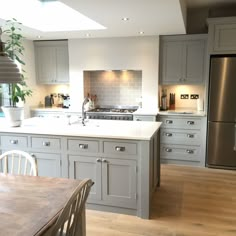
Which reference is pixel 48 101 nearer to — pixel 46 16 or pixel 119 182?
pixel 46 16

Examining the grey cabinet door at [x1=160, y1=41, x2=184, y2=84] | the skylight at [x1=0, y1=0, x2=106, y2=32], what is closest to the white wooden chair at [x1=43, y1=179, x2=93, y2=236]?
the skylight at [x1=0, y1=0, x2=106, y2=32]

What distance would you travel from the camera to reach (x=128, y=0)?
8.66 ft

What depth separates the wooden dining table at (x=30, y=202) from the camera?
1290 millimetres

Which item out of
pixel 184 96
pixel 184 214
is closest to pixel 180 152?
pixel 184 96

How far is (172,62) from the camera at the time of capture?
471 cm

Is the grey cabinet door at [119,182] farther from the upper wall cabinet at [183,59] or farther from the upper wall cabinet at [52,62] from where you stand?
the upper wall cabinet at [52,62]

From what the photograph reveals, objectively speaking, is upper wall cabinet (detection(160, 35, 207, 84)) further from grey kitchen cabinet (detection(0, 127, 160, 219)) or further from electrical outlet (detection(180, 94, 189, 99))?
grey kitchen cabinet (detection(0, 127, 160, 219))

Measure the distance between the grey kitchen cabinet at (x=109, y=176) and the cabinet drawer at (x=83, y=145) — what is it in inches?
3.6

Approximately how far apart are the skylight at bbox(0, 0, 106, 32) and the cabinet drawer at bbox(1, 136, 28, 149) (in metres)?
1.65

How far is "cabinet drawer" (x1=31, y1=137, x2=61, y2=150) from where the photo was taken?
2997mm

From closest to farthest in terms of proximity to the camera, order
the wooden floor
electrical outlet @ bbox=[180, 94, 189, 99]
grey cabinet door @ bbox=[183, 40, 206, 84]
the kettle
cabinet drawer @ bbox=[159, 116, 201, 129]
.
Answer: the wooden floor
cabinet drawer @ bbox=[159, 116, 201, 129]
grey cabinet door @ bbox=[183, 40, 206, 84]
electrical outlet @ bbox=[180, 94, 189, 99]
the kettle

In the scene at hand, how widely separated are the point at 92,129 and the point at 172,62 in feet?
7.78

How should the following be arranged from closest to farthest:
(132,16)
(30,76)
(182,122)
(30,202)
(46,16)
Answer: (30,202)
(132,16)
(46,16)
(182,122)
(30,76)

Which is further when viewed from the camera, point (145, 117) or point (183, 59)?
point (183, 59)
